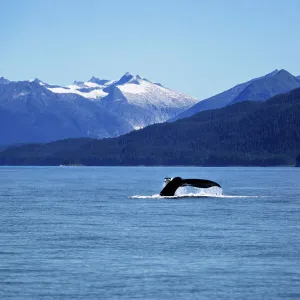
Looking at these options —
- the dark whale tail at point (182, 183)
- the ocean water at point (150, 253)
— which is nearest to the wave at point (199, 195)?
the dark whale tail at point (182, 183)

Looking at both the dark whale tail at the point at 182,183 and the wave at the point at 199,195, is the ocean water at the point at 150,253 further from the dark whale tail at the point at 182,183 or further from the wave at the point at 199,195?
the wave at the point at 199,195

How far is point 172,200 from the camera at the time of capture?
111125 millimetres

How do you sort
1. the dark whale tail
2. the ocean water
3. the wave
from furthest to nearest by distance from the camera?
the wave < the dark whale tail < the ocean water

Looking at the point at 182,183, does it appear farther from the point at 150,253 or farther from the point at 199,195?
the point at 150,253

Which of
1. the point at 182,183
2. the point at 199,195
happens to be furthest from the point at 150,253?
the point at 199,195

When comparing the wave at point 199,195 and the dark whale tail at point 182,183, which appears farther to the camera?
the wave at point 199,195

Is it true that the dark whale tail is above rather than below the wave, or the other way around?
above

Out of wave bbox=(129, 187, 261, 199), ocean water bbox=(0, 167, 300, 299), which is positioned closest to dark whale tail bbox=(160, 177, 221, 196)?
wave bbox=(129, 187, 261, 199)

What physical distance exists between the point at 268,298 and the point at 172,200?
6943 centimetres

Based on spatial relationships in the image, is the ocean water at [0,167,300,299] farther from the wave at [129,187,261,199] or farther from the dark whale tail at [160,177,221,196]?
the wave at [129,187,261,199]

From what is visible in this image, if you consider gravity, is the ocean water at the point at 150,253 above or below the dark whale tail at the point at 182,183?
below

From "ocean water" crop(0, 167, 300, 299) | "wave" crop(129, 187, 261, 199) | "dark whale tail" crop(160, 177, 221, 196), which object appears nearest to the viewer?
"ocean water" crop(0, 167, 300, 299)

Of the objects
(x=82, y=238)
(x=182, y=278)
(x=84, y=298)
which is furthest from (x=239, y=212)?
A: (x=84, y=298)

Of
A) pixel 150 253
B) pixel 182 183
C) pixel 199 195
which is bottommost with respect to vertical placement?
pixel 150 253
